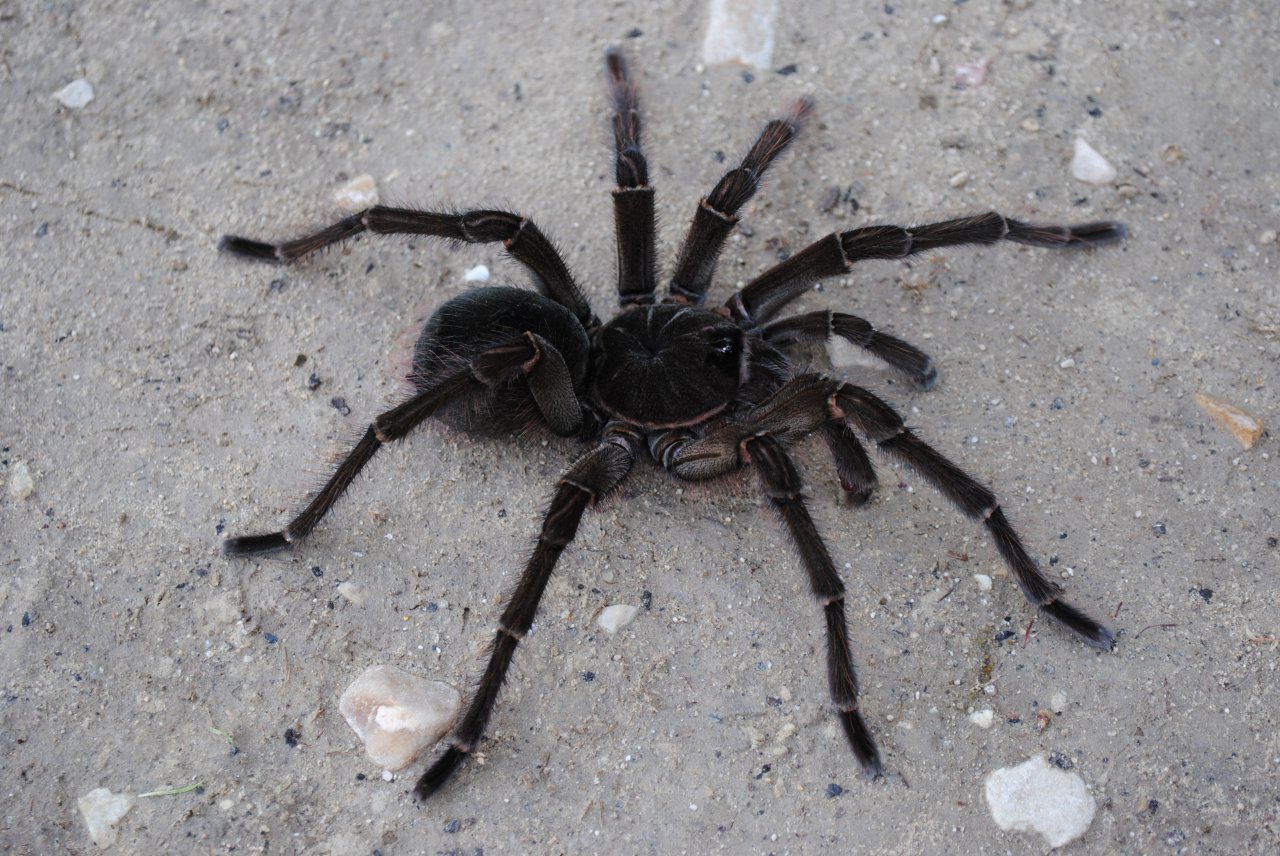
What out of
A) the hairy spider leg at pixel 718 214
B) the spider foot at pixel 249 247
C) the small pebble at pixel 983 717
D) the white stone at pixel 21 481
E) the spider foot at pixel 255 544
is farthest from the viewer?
the spider foot at pixel 249 247

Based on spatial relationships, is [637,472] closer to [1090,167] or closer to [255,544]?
[255,544]

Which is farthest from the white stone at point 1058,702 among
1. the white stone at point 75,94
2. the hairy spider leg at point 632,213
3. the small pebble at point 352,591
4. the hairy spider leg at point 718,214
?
the white stone at point 75,94

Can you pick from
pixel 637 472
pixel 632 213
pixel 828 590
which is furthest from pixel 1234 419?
pixel 632 213

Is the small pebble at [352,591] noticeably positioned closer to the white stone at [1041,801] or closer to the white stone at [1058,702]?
the white stone at [1041,801]

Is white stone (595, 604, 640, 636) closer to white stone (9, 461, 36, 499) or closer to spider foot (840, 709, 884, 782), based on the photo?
spider foot (840, 709, 884, 782)

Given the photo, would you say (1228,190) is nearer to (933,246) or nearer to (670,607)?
(933,246)
